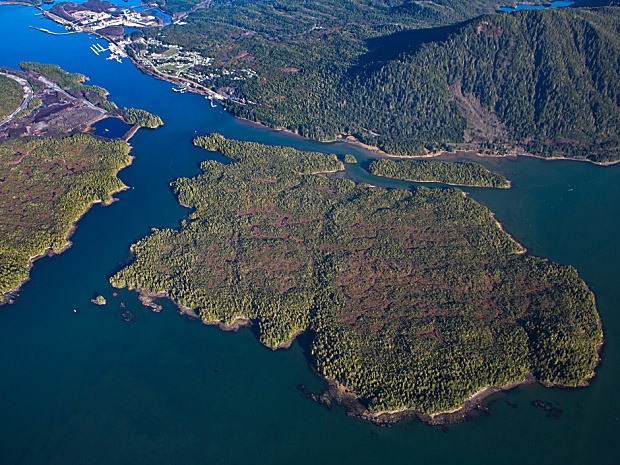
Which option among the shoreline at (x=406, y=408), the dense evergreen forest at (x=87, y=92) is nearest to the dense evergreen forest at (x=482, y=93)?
the dense evergreen forest at (x=87, y=92)

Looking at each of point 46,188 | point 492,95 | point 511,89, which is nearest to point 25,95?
point 46,188

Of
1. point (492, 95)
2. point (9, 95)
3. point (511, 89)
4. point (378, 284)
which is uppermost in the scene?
point (511, 89)

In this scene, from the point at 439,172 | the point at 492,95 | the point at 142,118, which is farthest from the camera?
the point at 492,95

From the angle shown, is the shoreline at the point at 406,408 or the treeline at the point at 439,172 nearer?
the shoreline at the point at 406,408

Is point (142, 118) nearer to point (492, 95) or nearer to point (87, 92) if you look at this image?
point (87, 92)

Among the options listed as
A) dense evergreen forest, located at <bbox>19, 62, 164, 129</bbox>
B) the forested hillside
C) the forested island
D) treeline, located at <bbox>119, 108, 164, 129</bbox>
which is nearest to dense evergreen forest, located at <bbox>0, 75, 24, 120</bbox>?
the forested island

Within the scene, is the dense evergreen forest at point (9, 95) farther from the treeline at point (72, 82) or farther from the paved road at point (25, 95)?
the treeline at point (72, 82)

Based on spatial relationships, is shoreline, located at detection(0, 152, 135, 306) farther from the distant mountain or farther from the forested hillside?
the distant mountain
